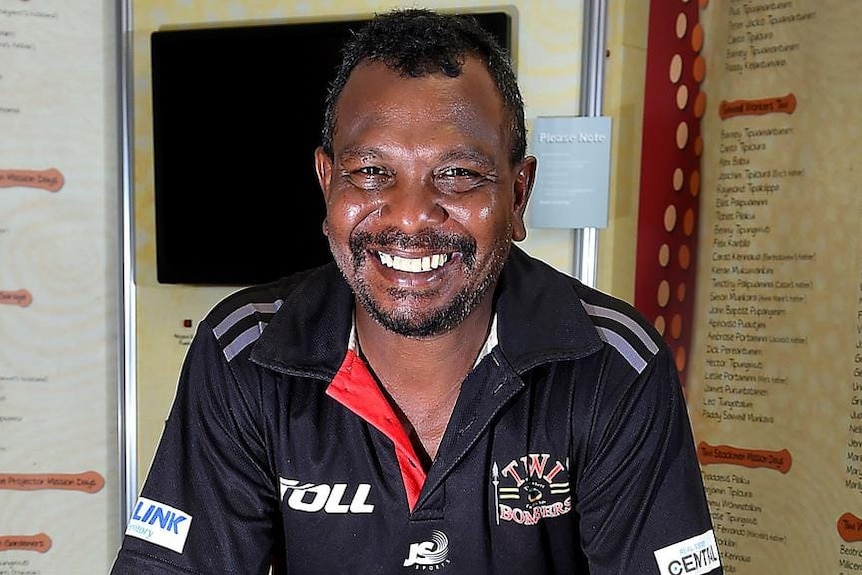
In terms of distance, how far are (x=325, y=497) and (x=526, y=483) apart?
0.89 feet

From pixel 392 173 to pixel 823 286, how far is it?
101cm

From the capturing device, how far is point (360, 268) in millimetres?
1289

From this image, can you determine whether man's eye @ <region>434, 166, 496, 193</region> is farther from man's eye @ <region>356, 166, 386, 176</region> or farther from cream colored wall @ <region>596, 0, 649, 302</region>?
cream colored wall @ <region>596, 0, 649, 302</region>

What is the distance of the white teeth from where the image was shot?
1.25 m

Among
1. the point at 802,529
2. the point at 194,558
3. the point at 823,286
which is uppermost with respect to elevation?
the point at 823,286

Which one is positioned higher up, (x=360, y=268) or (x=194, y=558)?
(x=360, y=268)

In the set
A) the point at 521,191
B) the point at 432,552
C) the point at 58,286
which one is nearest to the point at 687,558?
the point at 432,552

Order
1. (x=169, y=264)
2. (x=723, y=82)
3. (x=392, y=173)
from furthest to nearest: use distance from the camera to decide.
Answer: (x=169, y=264), (x=723, y=82), (x=392, y=173)

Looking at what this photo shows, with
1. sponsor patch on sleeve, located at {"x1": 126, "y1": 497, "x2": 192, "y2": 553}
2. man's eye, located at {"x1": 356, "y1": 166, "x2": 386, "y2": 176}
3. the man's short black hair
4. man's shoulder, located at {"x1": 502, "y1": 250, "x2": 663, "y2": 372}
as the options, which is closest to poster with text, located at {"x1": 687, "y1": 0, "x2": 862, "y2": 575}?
man's shoulder, located at {"x1": 502, "y1": 250, "x2": 663, "y2": 372}

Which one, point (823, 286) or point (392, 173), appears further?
point (823, 286)

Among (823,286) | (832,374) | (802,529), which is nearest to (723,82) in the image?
(823,286)

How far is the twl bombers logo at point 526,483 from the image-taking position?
129 centimetres

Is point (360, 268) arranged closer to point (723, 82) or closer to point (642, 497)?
point (642, 497)

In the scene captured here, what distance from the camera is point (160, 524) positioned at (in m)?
1.25
